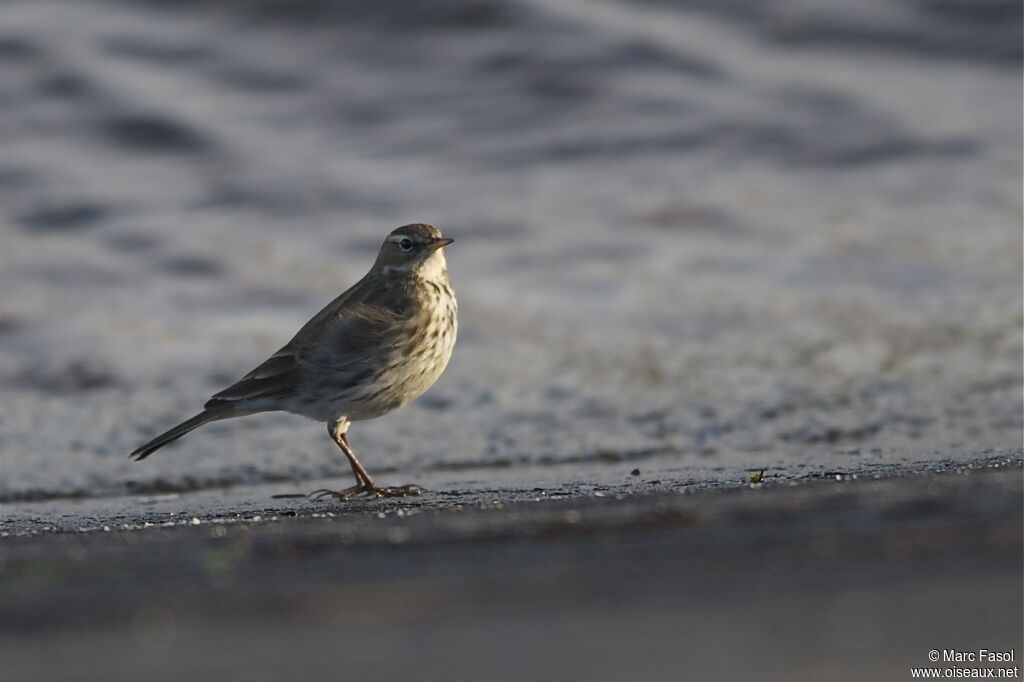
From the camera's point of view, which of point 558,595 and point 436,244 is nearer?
point 558,595

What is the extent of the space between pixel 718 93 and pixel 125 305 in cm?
703

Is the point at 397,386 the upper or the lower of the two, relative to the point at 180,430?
upper

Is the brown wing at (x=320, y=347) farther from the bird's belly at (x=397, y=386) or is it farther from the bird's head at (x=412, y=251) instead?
the bird's head at (x=412, y=251)

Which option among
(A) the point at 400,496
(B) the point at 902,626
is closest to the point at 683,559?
(B) the point at 902,626

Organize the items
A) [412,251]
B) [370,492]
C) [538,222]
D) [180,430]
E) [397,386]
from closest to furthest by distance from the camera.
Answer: [370,492], [180,430], [397,386], [412,251], [538,222]

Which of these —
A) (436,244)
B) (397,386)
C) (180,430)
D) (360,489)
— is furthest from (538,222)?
(360,489)

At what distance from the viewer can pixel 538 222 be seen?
1391 centimetres

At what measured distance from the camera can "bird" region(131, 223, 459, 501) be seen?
7.81 meters

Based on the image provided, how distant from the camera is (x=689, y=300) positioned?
1175cm

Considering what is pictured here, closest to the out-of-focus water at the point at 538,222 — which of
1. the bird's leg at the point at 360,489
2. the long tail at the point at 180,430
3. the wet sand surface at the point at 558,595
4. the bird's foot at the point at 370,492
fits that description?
the long tail at the point at 180,430

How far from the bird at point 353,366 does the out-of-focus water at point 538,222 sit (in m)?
0.61

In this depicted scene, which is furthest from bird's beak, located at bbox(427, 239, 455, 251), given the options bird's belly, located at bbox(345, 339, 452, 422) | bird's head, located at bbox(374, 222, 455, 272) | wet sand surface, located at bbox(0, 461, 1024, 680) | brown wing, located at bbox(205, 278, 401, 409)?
wet sand surface, located at bbox(0, 461, 1024, 680)

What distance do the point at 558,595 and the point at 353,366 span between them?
445 cm

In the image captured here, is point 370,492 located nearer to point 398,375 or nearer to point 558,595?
point 398,375
